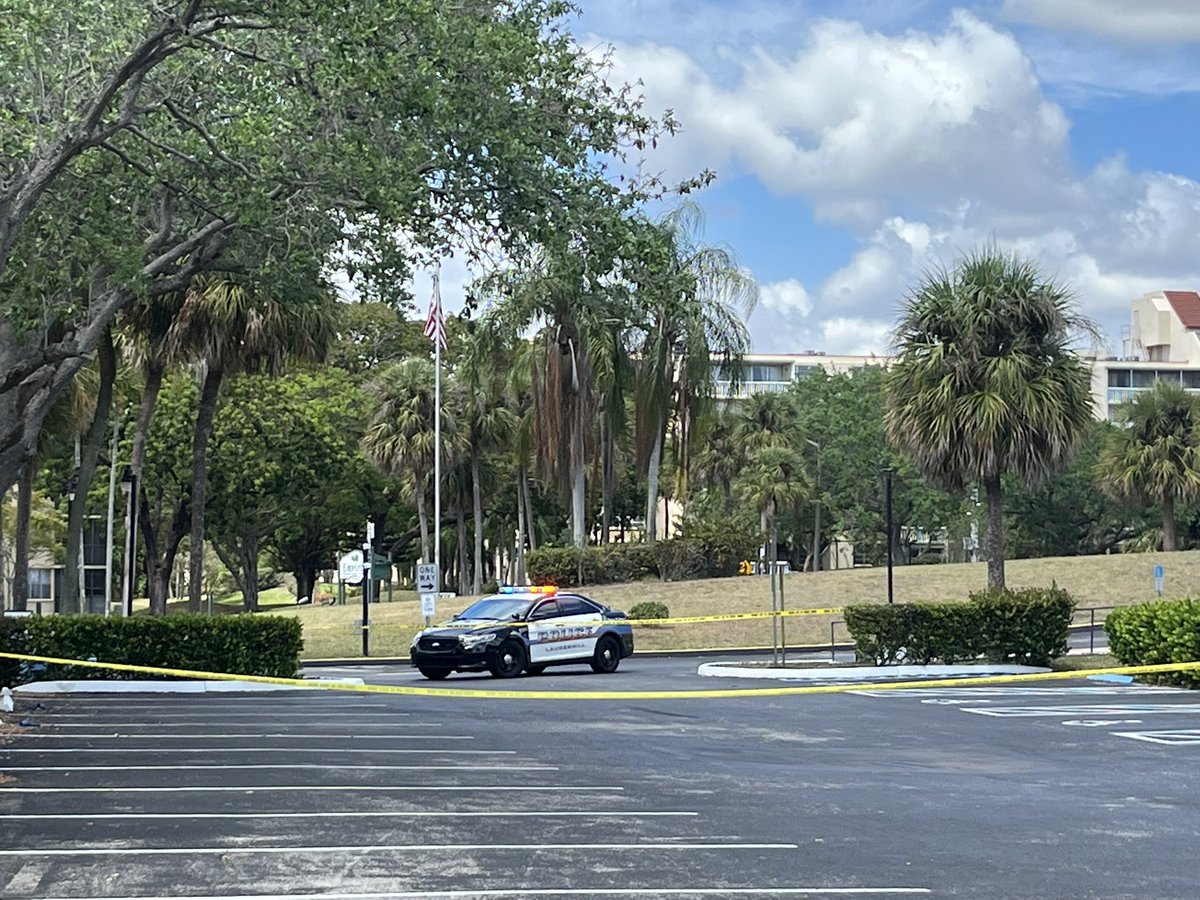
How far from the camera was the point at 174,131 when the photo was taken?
19438 mm

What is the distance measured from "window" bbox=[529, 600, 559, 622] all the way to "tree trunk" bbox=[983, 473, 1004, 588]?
29.0ft

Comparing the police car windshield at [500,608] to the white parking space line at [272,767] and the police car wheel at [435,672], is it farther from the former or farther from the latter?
the white parking space line at [272,767]

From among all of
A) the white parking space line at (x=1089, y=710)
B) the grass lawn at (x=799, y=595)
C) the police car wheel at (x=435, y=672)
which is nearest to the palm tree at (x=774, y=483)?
the grass lawn at (x=799, y=595)

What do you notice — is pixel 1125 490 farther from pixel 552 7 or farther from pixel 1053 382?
pixel 552 7

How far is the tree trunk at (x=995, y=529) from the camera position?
105ft

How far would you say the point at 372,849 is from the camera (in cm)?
987

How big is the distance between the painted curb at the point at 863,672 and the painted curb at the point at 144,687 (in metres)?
7.92

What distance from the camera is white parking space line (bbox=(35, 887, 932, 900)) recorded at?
8.45 meters

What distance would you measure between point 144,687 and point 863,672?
1153cm

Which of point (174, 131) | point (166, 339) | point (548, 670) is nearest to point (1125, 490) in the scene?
point (548, 670)

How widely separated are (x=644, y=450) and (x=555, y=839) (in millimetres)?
37749

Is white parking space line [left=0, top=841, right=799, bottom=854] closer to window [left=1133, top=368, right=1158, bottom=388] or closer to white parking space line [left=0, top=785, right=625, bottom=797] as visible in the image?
white parking space line [left=0, top=785, right=625, bottom=797]

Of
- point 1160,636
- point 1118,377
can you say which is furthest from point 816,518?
point 1118,377

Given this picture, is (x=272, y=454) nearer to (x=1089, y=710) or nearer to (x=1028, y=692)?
(x=1028, y=692)
